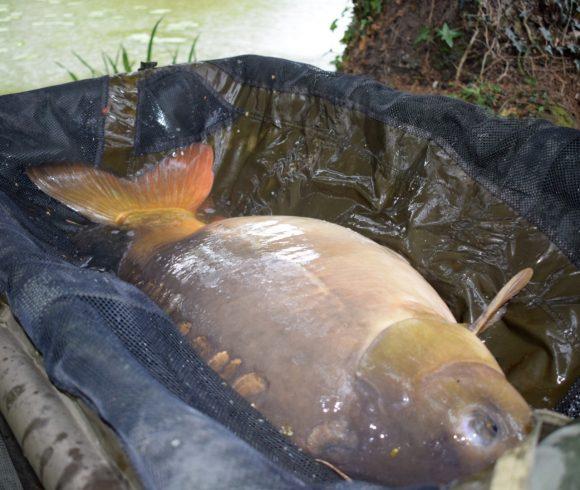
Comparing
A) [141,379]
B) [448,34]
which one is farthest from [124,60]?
[141,379]

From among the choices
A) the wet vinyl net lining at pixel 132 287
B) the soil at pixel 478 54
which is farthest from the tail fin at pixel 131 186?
the soil at pixel 478 54

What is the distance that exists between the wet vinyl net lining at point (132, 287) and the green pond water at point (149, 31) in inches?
123

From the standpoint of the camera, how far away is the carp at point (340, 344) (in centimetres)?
125

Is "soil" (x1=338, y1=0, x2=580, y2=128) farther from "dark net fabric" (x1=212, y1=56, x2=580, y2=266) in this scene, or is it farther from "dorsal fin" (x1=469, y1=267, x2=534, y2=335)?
"dorsal fin" (x1=469, y1=267, x2=534, y2=335)

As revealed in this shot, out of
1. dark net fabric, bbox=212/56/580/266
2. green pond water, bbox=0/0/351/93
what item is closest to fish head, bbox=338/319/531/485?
dark net fabric, bbox=212/56/580/266

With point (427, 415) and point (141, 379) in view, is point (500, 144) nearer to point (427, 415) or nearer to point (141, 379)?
point (427, 415)

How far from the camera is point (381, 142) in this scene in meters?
2.13

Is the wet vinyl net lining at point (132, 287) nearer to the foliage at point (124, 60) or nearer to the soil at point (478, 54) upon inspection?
the foliage at point (124, 60)

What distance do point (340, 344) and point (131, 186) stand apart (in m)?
1.27

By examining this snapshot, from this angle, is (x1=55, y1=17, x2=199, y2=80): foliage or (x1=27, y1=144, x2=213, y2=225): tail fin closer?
(x1=27, y1=144, x2=213, y2=225): tail fin

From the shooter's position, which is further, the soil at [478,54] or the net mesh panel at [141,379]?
the soil at [478,54]

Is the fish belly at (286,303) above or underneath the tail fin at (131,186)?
above

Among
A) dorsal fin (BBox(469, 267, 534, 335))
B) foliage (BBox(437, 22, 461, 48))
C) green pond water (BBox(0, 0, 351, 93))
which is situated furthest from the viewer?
green pond water (BBox(0, 0, 351, 93))

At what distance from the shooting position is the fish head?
1.22m
